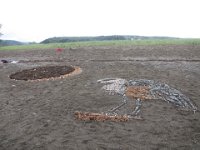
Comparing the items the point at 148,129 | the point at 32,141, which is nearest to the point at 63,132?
the point at 32,141

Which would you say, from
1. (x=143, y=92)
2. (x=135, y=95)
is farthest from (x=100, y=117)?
(x=143, y=92)

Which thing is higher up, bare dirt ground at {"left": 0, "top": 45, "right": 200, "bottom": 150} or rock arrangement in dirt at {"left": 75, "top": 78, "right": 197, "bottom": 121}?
rock arrangement in dirt at {"left": 75, "top": 78, "right": 197, "bottom": 121}

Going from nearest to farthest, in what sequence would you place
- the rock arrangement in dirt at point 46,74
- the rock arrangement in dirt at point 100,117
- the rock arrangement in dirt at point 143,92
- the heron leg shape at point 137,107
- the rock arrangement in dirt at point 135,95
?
1. the rock arrangement in dirt at point 100,117
2. the rock arrangement in dirt at point 135,95
3. the heron leg shape at point 137,107
4. the rock arrangement in dirt at point 143,92
5. the rock arrangement in dirt at point 46,74

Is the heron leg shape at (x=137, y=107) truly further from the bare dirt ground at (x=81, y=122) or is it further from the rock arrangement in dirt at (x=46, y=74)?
the rock arrangement in dirt at (x=46, y=74)

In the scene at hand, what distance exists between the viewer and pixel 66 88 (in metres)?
12.9

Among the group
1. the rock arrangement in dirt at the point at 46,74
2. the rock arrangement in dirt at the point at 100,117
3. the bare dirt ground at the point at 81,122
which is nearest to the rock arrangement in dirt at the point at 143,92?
the bare dirt ground at the point at 81,122

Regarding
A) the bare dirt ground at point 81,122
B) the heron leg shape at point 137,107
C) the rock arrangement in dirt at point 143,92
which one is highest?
the rock arrangement in dirt at point 143,92

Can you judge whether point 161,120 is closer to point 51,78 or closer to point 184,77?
point 184,77

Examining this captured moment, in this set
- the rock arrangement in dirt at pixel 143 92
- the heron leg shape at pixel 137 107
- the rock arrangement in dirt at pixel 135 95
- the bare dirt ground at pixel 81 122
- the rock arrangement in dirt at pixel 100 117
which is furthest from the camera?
the rock arrangement in dirt at pixel 143 92

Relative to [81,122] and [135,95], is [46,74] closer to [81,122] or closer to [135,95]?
[135,95]

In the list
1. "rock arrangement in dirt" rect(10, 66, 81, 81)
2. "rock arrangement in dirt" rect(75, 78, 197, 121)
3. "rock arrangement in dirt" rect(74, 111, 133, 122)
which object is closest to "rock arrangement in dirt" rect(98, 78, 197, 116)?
"rock arrangement in dirt" rect(75, 78, 197, 121)

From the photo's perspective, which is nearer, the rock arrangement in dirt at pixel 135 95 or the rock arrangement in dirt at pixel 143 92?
the rock arrangement in dirt at pixel 135 95

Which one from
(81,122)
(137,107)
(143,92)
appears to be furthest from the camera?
(143,92)

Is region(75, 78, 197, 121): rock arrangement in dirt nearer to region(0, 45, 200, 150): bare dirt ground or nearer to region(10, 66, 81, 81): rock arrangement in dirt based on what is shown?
region(0, 45, 200, 150): bare dirt ground
